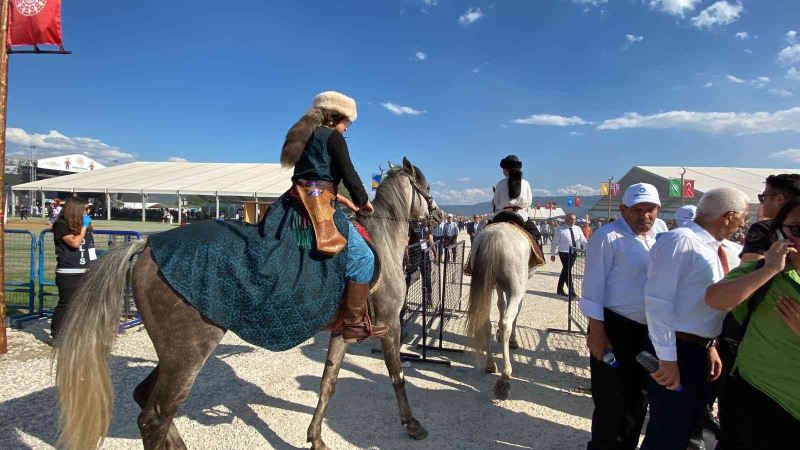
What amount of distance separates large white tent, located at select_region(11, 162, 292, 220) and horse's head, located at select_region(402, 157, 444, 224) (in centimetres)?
2945

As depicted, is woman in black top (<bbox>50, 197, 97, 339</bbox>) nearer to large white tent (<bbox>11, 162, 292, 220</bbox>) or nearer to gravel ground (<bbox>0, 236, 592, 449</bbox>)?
gravel ground (<bbox>0, 236, 592, 449</bbox>)


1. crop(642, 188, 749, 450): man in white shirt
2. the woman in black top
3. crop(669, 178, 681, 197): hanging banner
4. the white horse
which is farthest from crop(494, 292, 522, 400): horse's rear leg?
crop(669, 178, 681, 197): hanging banner

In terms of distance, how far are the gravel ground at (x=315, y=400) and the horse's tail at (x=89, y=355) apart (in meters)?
0.33

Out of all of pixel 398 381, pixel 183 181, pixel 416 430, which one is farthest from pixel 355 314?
pixel 183 181

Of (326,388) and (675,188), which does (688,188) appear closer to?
(675,188)

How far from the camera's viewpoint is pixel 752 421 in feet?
7.07

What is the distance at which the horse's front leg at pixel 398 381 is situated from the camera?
381 centimetres

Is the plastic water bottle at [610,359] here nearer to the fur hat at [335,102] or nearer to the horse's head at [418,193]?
the horse's head at [418,193]

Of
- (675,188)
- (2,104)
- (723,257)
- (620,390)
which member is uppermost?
(675,188)

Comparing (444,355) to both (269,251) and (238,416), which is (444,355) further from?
(269,251)

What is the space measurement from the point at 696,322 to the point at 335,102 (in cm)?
287

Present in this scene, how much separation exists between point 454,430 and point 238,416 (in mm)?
2210

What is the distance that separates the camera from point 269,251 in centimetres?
280

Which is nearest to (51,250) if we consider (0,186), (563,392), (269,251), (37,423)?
(0,186)
